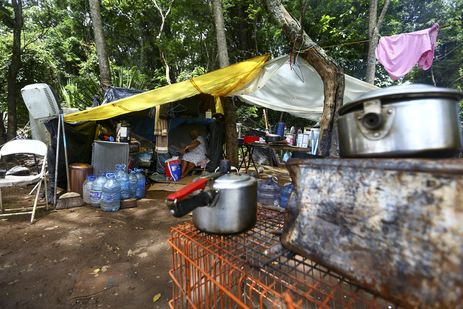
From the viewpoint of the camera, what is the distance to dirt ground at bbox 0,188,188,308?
1.82m

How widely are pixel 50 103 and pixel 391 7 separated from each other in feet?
43.7

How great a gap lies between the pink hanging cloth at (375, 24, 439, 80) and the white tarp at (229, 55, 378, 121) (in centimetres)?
142

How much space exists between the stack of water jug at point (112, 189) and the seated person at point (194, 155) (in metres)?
1.51

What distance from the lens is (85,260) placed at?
232 centimetres

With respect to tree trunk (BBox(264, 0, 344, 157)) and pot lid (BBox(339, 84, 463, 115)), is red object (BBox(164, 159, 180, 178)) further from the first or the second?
pot lid (BBox(339, 84, 463, 115))

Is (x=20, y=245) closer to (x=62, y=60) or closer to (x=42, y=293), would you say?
(x=42, y=293)

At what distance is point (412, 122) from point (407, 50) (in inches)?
216

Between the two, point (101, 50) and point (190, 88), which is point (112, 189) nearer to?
point (190, 88)

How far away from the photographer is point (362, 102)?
0.71m

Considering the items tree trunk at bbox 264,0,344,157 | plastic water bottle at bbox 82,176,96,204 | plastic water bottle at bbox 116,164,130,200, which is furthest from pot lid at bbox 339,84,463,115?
plastic water bottle at bbox 82,176,96,204

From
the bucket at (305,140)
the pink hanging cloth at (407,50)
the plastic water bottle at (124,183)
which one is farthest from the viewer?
the bucket at (305,140)

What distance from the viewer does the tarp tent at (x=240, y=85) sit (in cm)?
373

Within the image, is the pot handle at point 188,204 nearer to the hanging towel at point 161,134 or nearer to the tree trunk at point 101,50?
the hanging towel at point 161,134

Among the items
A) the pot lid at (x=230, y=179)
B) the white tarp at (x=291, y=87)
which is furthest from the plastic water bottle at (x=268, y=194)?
the white tarp at (x=291, y=87)
